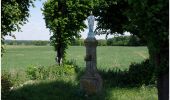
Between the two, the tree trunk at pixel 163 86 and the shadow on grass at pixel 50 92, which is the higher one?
the tree trunk at pixel 163 86

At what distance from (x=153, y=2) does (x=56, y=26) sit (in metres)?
15.4

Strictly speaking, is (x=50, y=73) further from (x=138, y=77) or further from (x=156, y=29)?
(x=156, y=29)

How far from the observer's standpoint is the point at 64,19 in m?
21.3

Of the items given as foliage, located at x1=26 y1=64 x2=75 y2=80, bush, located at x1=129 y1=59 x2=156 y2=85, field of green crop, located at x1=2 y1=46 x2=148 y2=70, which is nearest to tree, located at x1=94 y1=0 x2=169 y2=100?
bush, located at x1=129 y1=59 x2=156 y2=85

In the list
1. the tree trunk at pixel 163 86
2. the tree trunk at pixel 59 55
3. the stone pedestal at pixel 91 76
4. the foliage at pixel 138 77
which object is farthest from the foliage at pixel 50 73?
the tree trunk at pixel 163 86

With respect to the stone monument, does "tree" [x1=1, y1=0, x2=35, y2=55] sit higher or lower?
higher

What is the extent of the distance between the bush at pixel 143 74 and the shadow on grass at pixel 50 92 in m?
2.33

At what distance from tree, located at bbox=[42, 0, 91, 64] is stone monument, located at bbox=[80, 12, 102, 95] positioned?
6.47m

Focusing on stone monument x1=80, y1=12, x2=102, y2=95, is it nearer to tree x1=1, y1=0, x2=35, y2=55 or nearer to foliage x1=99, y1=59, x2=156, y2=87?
foliage x1=99, y1=59, x2=156, y2=87

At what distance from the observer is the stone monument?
46.5ft

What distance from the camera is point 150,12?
6.10 meters

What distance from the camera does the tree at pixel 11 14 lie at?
11.7 metres

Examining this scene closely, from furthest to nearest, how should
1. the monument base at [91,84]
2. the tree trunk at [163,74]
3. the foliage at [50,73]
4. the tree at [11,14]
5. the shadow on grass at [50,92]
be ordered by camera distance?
the foliage at [50,73] → the monument base at [91,84] → the shadow on grass at [50,92] → the tree at [11,14] → the tree trunk at [163,74]

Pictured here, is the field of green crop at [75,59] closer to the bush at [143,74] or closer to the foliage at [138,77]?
the foliage at [138,77]
